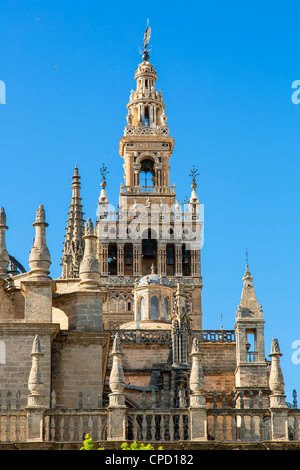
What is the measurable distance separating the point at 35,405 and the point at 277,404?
7.74 meters

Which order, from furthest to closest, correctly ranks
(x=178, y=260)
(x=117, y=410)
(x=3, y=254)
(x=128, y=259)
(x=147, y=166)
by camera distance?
1. (x=147, y=166)
2. (x=128, y=259)
3. (x=178, y=260)
4. (x=3, y=254)
5. (x=117, y=410)

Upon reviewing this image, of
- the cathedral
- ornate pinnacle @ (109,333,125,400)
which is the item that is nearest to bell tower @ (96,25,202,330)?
the cathedral

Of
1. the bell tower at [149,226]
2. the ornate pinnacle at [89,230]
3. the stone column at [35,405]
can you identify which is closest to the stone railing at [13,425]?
the stone column at [35,405]

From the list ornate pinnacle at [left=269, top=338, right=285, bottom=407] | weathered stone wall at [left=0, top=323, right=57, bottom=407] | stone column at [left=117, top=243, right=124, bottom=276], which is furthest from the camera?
stone column at [left=117, top=243, right=124, bottom=276]

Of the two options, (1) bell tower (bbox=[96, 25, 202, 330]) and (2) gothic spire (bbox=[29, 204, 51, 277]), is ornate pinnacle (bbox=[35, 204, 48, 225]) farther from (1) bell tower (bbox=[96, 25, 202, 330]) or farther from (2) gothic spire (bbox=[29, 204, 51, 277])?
(1) bell tower (bbox=[96, 25, 202, 330])

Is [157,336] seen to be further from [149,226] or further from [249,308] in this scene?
[149,226]

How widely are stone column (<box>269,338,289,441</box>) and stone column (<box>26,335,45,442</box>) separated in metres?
7.33

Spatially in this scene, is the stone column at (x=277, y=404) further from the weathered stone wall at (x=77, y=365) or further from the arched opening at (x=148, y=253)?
the arched opening at (x=148, y=253)

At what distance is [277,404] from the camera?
48.4m

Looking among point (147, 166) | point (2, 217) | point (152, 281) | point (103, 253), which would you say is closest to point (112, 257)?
point (103, 253)

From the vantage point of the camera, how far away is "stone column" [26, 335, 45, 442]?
4684 cm

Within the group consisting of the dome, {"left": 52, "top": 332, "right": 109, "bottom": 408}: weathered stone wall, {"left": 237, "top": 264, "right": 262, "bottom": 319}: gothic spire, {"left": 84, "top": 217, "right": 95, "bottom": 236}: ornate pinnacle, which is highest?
the dome

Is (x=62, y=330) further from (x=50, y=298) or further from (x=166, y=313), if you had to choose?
(x=166, y=313)

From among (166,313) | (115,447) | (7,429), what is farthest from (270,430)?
(166,313)
